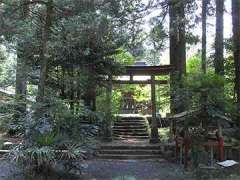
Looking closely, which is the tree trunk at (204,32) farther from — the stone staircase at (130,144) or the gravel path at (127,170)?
the gravel path at (127,170)

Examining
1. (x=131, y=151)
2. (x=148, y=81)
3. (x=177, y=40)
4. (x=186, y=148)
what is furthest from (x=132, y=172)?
(x=177, y=40)

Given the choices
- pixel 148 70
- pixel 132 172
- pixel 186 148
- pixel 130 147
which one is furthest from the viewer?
pixel 148 70

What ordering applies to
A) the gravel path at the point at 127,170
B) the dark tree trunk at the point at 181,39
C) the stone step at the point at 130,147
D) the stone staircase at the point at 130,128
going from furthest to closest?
the stone staircase at the point at 130,128 → the dark tree trunk at the point at 181,39 → the stone step at the point at 130,147 → the gravel path at the point at 127,170

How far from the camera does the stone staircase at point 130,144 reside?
594 inches

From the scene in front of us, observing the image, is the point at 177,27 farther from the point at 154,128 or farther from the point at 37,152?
the point at 37,152

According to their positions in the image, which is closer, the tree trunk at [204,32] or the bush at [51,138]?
the bush at [51,138]

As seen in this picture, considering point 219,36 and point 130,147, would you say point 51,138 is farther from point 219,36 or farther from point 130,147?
point 219,36

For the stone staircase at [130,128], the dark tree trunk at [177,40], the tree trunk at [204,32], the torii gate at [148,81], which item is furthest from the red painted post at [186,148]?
the stone staircase at [130,128]

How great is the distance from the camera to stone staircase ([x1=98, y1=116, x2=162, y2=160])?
15.1 m

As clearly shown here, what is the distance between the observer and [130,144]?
16.1 meters

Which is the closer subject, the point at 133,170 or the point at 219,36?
the point at 133,170

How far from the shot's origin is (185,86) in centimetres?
1253

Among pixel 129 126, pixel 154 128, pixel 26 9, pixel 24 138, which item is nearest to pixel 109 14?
pixel 26 9

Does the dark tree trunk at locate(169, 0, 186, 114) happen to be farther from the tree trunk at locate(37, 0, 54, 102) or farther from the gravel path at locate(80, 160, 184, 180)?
the tree trunk at locate(37, 0, 54, 102)
